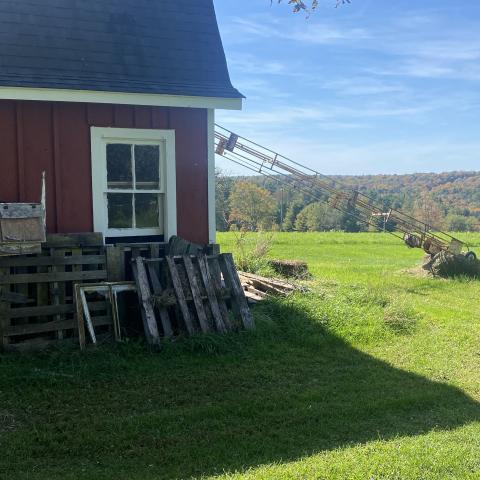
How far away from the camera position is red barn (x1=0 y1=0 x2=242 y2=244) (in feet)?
22.3

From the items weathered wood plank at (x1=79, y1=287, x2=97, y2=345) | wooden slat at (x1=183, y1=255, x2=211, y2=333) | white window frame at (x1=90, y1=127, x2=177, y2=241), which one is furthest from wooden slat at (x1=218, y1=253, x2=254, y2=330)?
weathered wood plank at (x1=79, y1=287, x2=97, y2=345)

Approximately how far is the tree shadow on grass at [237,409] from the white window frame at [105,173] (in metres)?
1.90

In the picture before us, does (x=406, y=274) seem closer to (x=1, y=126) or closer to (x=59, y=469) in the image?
(x=1, y=126)

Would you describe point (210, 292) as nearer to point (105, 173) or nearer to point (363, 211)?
point (105, 173)

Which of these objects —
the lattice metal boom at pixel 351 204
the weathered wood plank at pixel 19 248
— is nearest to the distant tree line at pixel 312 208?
the lattice metal boom at pixel 351 204

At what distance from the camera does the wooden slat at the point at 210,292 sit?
22.9ft

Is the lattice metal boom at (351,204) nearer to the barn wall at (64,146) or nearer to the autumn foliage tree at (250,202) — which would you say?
the barn wall at (64,146)

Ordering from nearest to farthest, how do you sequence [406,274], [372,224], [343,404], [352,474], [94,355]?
[352,474], [343,404], [94,355], [406,274], [372,224]

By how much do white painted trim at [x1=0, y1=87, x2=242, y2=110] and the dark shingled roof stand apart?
0.22 feet

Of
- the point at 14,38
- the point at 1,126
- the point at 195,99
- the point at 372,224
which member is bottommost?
the point at 372,224

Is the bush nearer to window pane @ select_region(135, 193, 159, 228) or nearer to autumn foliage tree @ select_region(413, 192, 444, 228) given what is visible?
window pane @ select_region(135, 193, 159, 228)

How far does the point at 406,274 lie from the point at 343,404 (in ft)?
31.9

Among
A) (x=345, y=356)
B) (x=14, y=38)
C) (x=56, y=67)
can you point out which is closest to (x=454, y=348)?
(x=345, y=356)

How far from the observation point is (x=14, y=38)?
7047 millimetres
